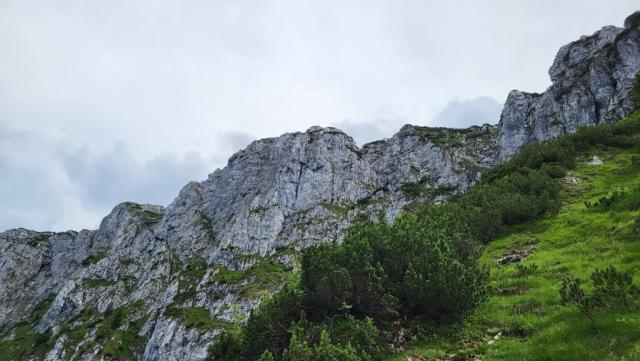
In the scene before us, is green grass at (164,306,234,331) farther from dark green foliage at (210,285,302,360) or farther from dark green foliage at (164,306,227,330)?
dark green foliage at (210,285,302,360)

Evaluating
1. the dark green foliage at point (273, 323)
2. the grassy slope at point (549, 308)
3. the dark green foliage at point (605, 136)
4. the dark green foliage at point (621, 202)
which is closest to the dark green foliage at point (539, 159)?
the dark green foliage at point (605, 136)

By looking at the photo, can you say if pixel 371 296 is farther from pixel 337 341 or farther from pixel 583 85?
pixel 583 85

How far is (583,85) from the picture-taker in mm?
123625

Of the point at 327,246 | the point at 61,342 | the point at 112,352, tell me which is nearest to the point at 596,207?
the point at 327,246

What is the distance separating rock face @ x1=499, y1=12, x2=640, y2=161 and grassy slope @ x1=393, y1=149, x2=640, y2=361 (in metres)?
83.9

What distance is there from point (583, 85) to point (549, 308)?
129618 mm

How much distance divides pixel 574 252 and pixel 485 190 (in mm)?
14072

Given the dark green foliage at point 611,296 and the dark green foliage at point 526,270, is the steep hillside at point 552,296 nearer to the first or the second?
the dark green foliage at point 526,270

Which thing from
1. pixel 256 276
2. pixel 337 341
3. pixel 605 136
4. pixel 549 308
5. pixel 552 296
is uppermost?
pixel 256 276

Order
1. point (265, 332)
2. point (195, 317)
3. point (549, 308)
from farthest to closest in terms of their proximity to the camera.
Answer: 1. point (195, 317)
2. point (265, 332)
3. point (549, 308)

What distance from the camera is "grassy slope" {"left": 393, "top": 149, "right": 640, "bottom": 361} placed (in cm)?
1231

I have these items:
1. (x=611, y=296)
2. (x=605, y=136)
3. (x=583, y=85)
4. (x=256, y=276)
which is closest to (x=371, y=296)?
(x=611, y=296)

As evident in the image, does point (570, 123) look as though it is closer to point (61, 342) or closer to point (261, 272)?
point (261, 272)

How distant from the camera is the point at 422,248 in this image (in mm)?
18984
